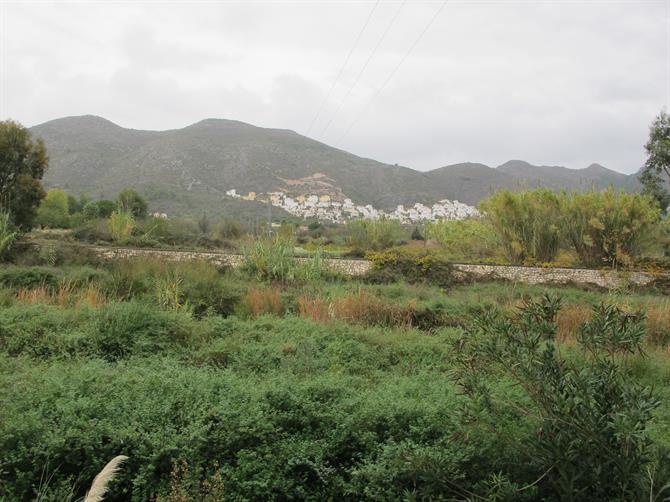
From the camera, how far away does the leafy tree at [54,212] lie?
29.8 m

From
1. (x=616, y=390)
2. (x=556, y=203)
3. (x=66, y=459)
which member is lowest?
(x=66, y=459)

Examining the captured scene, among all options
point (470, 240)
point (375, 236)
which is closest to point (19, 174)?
point (375, 236)

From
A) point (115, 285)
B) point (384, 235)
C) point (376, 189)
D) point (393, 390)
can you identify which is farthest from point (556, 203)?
point (376, 189)

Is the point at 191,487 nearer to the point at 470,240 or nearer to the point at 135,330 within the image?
the point at 135,330

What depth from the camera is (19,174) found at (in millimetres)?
20625

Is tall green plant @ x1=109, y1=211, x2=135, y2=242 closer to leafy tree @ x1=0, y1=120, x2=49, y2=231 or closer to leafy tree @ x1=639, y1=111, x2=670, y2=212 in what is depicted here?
leafy tree @ x1=0, y1=120, x2=49, y2=231

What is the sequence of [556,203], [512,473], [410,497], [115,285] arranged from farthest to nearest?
[556,203]
[115,285]
[512,473]
[410,497]

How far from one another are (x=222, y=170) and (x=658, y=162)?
48401 millimetres

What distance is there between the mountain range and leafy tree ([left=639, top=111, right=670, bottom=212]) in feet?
81.9

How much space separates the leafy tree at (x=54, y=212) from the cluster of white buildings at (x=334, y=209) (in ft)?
72.9

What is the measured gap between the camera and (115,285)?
1025cm

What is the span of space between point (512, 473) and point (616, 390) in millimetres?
802

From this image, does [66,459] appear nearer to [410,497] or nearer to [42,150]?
[410,497]

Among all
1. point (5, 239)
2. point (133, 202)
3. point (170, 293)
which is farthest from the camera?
point (133, 202)
